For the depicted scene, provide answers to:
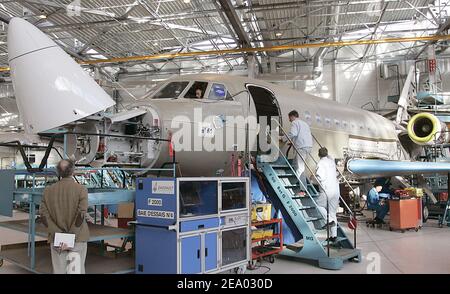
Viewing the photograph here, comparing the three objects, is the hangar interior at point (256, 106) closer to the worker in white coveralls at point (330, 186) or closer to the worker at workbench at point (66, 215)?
the worker in white coveralls at point (330, 186)

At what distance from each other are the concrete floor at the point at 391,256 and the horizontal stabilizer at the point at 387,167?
1.81 metres

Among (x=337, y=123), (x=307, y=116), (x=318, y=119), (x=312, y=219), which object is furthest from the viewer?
(x=337, y=123)

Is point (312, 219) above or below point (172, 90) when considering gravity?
below

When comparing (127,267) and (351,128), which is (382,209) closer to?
(351,128)

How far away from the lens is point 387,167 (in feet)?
40.1

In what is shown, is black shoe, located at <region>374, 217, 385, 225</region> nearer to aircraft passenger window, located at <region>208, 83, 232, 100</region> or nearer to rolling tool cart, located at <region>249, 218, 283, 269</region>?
rolling tool cart, located at <region>249, 218, 283, 269</region>

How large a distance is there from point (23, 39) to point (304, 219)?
577 cm

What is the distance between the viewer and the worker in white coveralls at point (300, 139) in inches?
354

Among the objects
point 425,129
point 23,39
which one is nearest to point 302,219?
point 23,39

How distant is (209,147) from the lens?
784cm

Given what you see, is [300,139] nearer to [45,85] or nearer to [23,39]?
[45,85]

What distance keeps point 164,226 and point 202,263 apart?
84 centimetres

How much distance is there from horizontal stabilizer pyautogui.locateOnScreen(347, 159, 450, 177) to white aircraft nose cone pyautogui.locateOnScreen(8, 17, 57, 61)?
9120 mm

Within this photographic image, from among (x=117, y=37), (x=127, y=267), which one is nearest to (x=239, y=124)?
(x=127, y=267)
